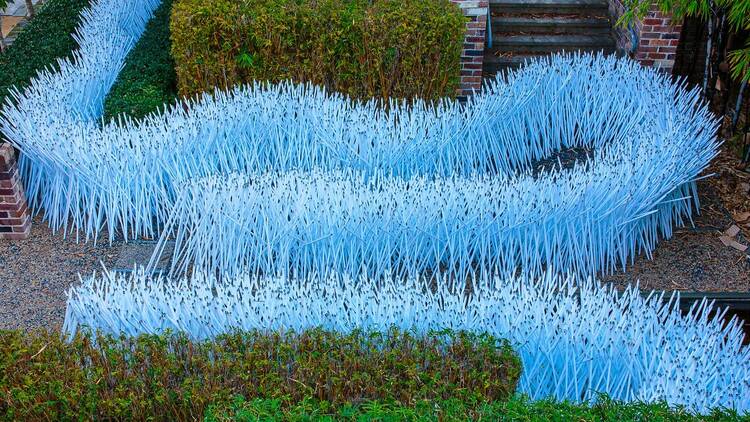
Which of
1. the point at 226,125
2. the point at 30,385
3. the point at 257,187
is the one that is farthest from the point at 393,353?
the point at 226,125

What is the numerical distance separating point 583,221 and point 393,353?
2.00 m

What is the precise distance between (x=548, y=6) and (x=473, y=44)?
1495 millimetres

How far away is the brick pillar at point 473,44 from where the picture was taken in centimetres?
638

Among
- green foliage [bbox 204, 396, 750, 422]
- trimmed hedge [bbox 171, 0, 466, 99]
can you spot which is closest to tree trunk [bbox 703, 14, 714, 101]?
trimmed hedge [bbox 171, 0, 466, 99]

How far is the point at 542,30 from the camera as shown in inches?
294

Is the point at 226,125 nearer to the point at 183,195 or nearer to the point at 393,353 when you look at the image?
the point at 183,195

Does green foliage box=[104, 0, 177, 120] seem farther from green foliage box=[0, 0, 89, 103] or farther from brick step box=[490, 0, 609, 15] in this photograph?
brick step box=[490, 0, 609, 15]

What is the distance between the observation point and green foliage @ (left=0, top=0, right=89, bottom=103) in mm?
5594

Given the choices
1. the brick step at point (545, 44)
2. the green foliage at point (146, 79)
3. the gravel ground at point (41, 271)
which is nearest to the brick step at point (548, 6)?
the brick step at point (545, 44)

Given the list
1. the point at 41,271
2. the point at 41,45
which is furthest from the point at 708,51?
the point at 41,45

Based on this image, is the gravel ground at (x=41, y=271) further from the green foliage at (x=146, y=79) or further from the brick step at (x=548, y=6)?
the brick step at (x=548, y=6)

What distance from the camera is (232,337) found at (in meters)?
3.10

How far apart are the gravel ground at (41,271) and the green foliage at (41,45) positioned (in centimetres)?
117

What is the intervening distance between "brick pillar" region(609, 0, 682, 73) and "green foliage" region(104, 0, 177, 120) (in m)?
4.20
